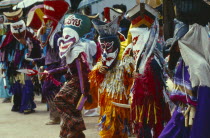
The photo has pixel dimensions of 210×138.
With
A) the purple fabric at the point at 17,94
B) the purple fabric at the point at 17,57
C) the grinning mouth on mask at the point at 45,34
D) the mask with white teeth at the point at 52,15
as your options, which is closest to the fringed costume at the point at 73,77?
the mask with white teeth at the point at 52,15

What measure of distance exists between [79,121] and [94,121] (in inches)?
80.8

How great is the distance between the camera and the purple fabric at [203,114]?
370 centimetres

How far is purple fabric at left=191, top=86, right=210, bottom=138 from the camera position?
12.1 feet

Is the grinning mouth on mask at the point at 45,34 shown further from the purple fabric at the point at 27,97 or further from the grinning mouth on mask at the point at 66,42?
the purple fabric at the point at 27,97

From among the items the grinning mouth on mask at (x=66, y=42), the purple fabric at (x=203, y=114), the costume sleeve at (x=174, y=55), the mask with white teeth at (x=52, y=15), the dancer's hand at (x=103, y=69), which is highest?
the mask with white teeth at (x=52, y=15)

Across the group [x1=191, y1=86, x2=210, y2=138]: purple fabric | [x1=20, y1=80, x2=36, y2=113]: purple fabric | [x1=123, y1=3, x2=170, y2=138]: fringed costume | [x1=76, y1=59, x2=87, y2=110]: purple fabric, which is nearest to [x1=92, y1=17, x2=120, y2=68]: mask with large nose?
[x1=76, y1=59, x2=87, y2=110]: purple fabric

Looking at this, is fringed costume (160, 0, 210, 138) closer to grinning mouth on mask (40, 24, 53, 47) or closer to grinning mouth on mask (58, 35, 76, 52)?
grinning mouth on mask (58, 35, 76, 52)

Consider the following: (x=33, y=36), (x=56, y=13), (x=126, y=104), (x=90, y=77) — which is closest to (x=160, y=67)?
(x=126, y=104)

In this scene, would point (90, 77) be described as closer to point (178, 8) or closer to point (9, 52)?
point (178, 8)

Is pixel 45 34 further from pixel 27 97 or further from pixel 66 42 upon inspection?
pixel 27 97

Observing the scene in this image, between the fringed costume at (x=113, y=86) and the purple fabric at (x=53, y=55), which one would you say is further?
the purple fabric at (x=53, y=55)

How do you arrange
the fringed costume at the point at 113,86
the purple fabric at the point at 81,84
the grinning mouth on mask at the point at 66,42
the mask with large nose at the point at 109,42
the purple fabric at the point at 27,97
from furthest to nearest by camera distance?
the purple fabric at the point at 27,97
the grinning mouth on mask at the point at 66,42
the purple fabric at the point at 81,84
the mask with large nose at the point at 109,42
the fringed costume at the point at 113,86

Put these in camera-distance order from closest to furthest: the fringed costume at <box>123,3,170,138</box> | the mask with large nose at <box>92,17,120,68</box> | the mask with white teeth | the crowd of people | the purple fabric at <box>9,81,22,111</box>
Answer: the crowd of people → the fringed costume at <box>123,3,170,138</box> → the mask with large nose at <box>92,17,120,68</box> → the mask with white teeth → the purple fabric at <box>9,81,22,111</box>

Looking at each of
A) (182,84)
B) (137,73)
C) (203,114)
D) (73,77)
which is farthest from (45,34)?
(203,114)
